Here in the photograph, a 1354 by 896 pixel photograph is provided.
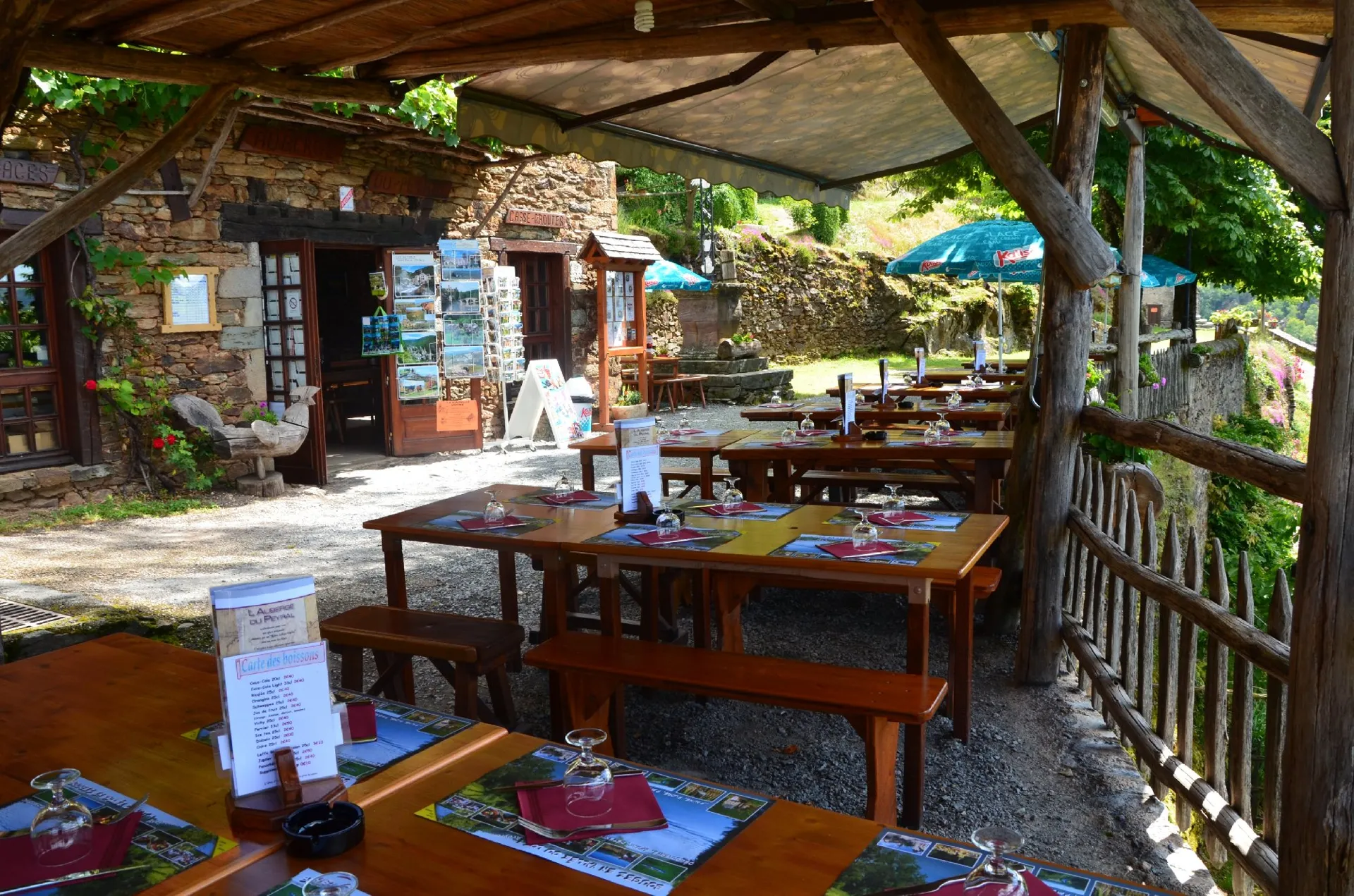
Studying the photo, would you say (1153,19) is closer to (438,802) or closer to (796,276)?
(438,802)

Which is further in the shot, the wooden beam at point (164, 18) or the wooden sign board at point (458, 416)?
the wooden sign board at point (458, 416)

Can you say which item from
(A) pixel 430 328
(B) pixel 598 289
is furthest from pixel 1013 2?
(B) pixel 598 289

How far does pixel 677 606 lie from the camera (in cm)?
530

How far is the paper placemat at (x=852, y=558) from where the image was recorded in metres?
3.21

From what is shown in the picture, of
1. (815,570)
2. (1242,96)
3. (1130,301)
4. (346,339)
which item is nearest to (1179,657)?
(815,570)

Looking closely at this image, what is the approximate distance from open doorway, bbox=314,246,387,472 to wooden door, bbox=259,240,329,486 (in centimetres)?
283

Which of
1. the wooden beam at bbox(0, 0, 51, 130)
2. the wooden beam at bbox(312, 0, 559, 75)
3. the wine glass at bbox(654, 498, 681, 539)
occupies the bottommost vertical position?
the wine glass at bbox(654, 498, 681, 539)

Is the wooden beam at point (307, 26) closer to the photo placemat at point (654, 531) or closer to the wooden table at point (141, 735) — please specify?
the photo placemat at point (654, 531)

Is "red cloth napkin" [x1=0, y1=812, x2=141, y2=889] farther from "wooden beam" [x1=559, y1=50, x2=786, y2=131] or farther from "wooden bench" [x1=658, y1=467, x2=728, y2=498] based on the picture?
"wooden bench" [x1=658, y1=467, x2=728, y2=498]

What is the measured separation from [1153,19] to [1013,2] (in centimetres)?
163

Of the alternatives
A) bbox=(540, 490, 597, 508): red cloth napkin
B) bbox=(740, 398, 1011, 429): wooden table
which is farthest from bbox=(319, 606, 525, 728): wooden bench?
bbox=(740, 398, 1011, 429): wooden table

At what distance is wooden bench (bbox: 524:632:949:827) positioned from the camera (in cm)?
290

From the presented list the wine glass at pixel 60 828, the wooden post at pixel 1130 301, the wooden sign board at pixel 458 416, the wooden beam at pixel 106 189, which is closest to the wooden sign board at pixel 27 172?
the wooden beam at pixel 106 189

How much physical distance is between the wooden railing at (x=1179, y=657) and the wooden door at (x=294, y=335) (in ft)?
22.4
